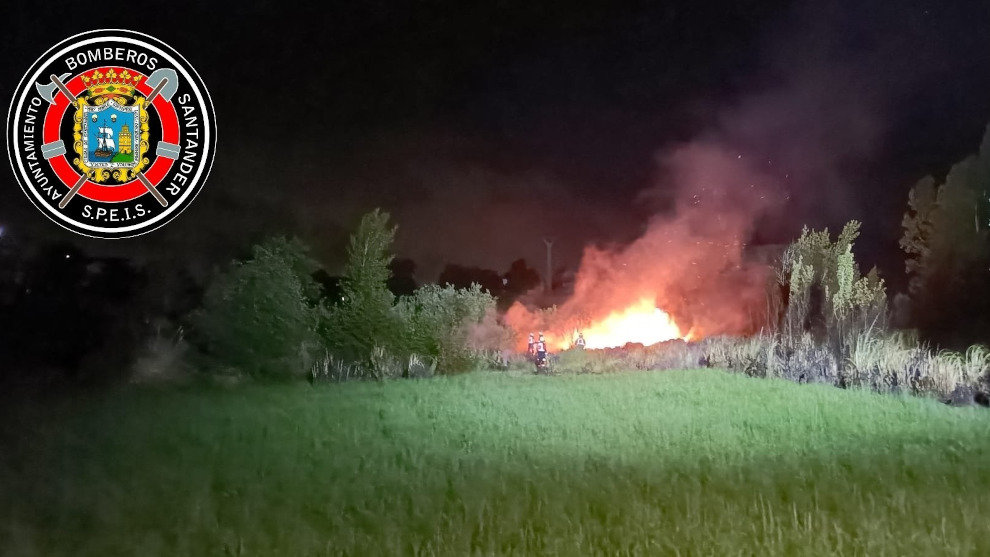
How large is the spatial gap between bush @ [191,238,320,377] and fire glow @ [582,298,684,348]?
9116 millimetres

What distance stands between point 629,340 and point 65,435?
53.2 ft

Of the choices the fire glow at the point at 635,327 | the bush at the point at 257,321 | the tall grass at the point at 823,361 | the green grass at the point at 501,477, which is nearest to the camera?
the green grass at the point at 501,477

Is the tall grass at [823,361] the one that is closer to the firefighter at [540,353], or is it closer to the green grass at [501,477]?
the firefighter at [540,353]

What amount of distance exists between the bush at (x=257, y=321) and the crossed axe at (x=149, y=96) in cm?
669

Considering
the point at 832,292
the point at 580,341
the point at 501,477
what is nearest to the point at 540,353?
the point at 580,341

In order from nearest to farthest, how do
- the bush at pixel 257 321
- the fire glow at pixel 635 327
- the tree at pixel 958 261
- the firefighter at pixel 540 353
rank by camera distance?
the bush at pixel 257 321 < the firefighter at pixel 540 353 < the tree at pixel 958 261 < the fire glow at pixel 635 327

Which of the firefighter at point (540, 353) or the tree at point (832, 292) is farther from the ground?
the tree at point (832, 292)

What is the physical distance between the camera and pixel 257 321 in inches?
648

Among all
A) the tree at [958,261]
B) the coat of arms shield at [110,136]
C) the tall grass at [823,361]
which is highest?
the tree at [958,261]

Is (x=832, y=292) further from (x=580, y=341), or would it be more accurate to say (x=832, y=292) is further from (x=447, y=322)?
(x=447, y=322)

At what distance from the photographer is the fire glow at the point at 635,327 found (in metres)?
22.7

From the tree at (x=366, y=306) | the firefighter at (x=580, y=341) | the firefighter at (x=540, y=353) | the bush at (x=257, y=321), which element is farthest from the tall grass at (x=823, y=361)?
the bush at (x=257, y=321)

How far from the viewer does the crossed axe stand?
9.68m

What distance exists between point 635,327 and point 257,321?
38.2 ft
